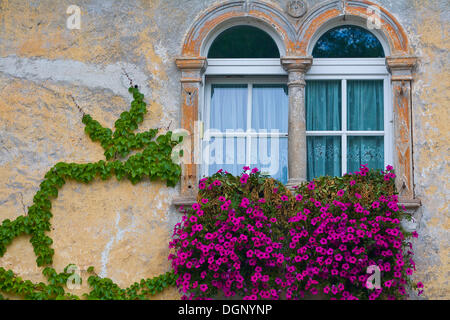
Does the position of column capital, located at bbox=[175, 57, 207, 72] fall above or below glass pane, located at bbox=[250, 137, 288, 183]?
above

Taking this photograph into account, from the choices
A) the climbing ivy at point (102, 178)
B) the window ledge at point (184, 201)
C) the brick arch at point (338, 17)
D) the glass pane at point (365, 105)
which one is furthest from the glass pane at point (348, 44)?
the window ledge at point (184, 201)

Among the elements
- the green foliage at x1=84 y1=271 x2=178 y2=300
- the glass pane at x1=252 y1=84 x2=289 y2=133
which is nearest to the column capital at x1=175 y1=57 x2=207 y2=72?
the glass pane at x1=252 y1=84 x2=289 y2=133

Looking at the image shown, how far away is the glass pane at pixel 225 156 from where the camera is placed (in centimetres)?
706

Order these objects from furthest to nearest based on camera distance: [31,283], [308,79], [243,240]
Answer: [308,79] < [31,283] < [243,240]

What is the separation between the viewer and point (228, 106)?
7.20 metres

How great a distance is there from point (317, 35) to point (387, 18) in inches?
26.7

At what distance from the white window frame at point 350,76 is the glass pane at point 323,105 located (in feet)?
0.16

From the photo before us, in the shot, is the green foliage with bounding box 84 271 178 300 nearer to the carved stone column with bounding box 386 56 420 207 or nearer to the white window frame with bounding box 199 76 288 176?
the white window frame with bounding box 199 76 288 176

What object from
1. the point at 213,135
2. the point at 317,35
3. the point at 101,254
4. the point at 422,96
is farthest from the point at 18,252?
the point at 422,96

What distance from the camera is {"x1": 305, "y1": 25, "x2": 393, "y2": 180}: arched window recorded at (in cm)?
695

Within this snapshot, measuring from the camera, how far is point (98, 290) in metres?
6.56

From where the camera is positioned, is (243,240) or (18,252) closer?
(243,240)
